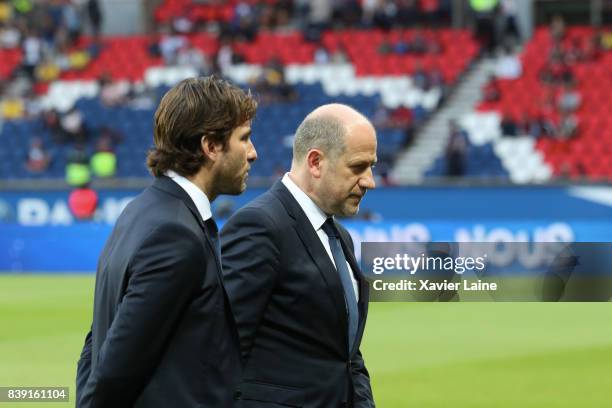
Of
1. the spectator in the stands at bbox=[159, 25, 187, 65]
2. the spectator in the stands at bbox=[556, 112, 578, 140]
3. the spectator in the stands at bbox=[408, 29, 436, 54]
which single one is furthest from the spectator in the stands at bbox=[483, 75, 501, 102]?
the spectator in the stands at bbox=[159, 25, 187, 65]

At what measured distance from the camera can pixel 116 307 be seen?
341 centimetres

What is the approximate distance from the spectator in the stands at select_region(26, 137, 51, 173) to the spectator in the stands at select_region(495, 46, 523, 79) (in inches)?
436

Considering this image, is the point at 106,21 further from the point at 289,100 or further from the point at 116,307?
the point at 116,307

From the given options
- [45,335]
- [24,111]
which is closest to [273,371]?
[45,335]

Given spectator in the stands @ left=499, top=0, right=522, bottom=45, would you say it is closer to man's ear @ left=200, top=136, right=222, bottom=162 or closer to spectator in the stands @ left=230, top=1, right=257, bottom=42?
spectator in the stands @ left=230, top=1, right=257, bottom=42

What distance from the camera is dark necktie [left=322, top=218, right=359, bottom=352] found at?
432 cm

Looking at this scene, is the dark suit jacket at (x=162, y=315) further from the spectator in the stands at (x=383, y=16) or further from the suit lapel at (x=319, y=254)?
the spectator in the stands at (x=383, y=16)

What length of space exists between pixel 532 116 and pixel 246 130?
23.2 meters

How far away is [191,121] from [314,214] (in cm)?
102

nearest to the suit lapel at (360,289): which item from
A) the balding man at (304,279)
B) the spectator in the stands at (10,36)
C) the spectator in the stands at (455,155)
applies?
the balding man at (304,279)

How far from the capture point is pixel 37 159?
2831 cm

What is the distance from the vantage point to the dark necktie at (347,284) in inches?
170

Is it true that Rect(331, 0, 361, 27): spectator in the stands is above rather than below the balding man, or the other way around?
above

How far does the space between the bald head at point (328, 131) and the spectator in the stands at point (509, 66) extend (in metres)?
24.3
